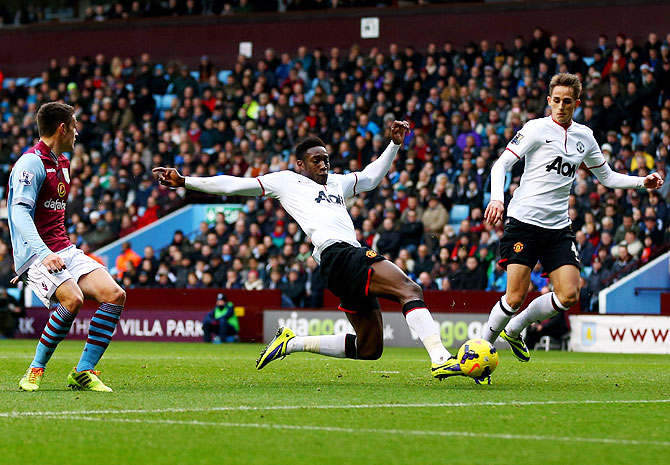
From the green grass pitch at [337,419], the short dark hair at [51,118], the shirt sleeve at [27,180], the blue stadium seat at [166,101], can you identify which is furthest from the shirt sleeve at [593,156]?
the blue stadium seat at [166,101]

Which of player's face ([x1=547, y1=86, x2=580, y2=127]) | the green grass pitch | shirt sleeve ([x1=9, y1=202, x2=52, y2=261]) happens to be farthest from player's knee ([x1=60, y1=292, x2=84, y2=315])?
player's face ([x1=547, y1=86, x2=580, y2=127])

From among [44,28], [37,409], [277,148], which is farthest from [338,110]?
Answer: [37,409]

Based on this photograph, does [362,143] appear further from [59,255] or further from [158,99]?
[59,255]

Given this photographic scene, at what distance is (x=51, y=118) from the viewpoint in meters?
9.07

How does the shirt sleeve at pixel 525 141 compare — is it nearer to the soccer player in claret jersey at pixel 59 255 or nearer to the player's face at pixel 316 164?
the player's face at pixel 316 164

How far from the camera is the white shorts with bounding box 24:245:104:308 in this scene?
8836 millimetres

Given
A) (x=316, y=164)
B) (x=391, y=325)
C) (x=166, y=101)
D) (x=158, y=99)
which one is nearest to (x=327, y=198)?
(x=316, y=164)

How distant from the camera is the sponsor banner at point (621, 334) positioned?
18312 mm

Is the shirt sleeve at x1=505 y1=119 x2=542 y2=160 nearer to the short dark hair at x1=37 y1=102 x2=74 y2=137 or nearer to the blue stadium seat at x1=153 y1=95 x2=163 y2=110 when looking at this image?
the short dark hair at x1=37 y1=102 x2=74 y2=137

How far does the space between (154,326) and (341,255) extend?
47.3ft

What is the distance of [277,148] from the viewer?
2594 cm

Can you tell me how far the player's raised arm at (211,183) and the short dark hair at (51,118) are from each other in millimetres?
841

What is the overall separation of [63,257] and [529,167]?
4.08 m

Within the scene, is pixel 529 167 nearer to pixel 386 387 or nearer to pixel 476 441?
pixel 386 387
